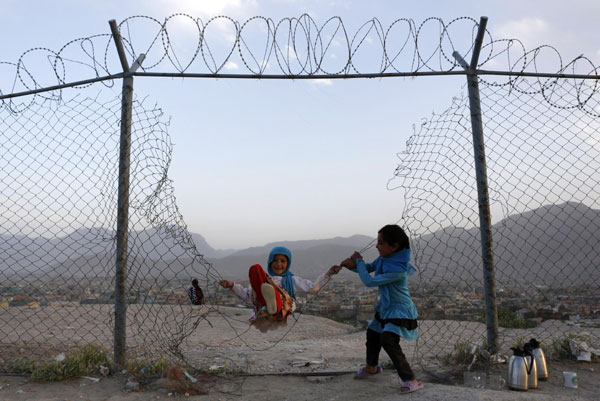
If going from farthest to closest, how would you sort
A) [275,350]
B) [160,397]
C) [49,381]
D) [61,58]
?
1. [275,350]
2. [61,58]
3. [49,381]
4. [160,397]

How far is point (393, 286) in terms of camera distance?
3861mm

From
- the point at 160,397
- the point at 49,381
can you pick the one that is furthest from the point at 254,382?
the point at 49,381

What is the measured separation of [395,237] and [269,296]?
1.22 meters

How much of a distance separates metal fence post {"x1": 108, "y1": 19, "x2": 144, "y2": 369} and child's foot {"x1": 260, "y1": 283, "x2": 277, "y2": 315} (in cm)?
146

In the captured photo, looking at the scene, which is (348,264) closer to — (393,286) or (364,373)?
(393,286)

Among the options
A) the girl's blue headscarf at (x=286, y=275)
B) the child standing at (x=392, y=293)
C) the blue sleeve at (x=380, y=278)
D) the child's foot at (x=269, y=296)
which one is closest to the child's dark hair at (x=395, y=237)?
the child standing at (x=392, y=293)

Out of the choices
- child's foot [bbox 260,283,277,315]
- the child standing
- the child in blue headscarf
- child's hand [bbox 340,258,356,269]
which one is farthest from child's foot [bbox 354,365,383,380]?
child's foot [bbox 260,283,277,315]

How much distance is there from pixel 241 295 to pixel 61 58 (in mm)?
3001

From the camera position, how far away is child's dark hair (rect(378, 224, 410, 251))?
3.88 meters

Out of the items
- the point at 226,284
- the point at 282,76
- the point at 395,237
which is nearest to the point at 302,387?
the point at 226,284

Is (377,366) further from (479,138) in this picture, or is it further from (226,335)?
(226,335)

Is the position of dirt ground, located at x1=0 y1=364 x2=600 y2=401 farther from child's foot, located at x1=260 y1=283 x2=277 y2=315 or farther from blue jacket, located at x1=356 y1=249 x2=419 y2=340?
child's foot, located at x1=260 y1=283 x2=277 y2=315

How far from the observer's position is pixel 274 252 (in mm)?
4051

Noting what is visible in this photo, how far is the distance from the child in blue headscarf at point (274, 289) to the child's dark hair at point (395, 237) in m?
0.51
